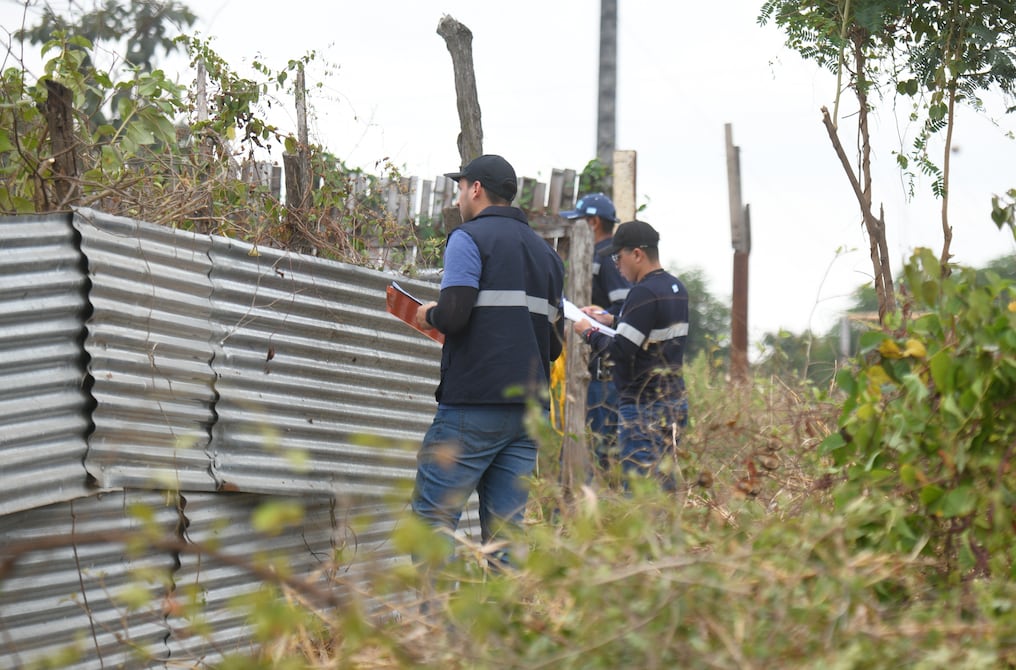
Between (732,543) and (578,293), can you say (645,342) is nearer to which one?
(578,293)

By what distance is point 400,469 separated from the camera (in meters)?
5.62

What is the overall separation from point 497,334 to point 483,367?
0.50 ft

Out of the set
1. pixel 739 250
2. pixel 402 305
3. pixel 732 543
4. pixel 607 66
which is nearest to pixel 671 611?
pixel 732 543

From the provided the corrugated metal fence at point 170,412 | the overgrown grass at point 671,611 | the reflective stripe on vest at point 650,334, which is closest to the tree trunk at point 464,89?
the reflective stripe on vest at point 650,334

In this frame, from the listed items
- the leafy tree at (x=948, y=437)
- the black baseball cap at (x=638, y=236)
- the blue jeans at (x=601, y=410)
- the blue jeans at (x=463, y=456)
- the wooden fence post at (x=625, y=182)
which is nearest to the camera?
the leafy tree at (x=948, y=437)

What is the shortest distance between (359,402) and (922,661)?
3540mm

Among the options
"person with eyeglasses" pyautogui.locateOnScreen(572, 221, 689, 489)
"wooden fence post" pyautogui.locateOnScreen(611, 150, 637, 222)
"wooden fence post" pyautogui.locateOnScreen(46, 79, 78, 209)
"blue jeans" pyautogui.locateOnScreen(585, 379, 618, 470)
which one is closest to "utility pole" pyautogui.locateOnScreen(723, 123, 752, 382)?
"wooden fence post" pyautogui.locateOnScreen(611, 150, 637, 222)

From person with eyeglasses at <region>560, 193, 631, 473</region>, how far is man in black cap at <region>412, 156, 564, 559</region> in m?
2.87

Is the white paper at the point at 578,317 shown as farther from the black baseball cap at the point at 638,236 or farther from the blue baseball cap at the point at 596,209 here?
the blue baseball cap at the point at 596,209

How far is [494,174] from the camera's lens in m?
5.18

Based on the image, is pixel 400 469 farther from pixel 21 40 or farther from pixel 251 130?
pixel 21 40

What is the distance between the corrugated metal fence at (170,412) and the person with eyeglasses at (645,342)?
73.0 inches

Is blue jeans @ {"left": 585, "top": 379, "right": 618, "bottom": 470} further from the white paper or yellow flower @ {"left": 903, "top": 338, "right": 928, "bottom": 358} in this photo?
yellow flower @ {"left": 903, "top": 338, "right": 928, "bottom": 358}

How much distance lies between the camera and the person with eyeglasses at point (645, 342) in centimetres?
704
